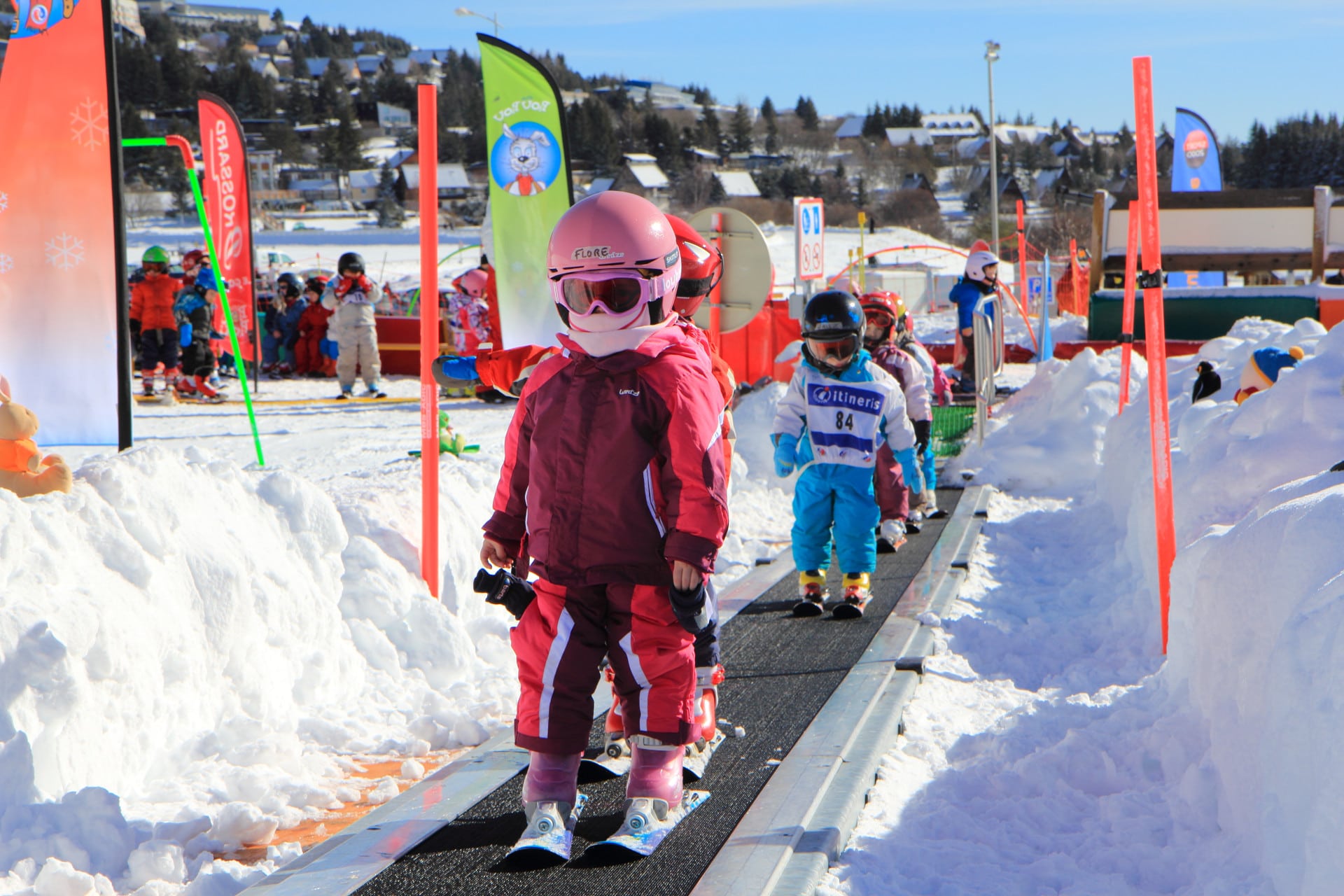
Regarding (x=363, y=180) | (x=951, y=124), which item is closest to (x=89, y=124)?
(x=363, y=180)

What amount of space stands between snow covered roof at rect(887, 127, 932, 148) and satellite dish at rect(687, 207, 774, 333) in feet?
497

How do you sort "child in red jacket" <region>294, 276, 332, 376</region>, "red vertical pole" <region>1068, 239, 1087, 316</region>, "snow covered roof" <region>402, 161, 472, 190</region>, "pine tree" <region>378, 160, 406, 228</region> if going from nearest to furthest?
"child in red jacket" <region>294, 276, 332, 376</region> → "red vertical pole" <region>1068, 239, 1087, 316</region> → "pine tree" <region>378, 160, 406, 228</region> → "snow covered roof" <region>402, 161, 472, 190</region>

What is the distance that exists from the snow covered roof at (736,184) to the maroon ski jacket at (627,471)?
9125cm

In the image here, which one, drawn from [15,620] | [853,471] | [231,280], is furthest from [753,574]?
[231,280]

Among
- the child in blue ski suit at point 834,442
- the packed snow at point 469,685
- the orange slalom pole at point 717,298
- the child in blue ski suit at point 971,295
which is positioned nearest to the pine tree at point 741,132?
the child in blue ski suit at point 971,295

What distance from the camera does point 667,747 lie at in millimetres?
3184

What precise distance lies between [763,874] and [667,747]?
0.42 m

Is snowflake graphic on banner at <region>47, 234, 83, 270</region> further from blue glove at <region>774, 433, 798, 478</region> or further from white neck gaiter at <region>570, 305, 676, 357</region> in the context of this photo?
blue glove at <region>774, 433, 798, 478</region>

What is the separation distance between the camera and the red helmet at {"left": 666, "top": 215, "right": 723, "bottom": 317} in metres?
4.13

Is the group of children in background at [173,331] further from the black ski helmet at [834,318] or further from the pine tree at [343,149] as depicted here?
the pine tree at [343,149]

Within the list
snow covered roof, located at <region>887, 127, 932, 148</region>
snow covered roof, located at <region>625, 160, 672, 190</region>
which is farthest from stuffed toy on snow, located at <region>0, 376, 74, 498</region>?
snow covered roof, located at <region>887, 127, 932, 148</region>

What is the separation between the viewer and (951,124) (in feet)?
595

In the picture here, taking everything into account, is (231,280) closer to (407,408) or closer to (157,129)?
(407,408)

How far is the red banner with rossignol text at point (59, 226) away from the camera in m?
5.12
